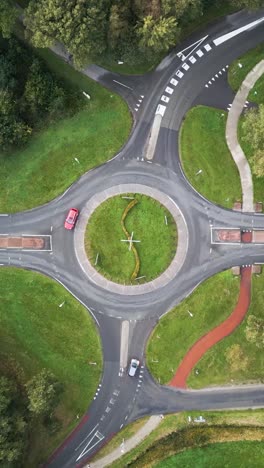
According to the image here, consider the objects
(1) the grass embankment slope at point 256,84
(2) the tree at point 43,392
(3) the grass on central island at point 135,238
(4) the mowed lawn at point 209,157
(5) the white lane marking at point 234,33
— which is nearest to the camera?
(2) the tree at point 43,392

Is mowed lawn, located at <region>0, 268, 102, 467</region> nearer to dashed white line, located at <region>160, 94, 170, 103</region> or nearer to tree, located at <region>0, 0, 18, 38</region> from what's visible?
dashed white line, located at <region>160, 94, 170, 103</region>

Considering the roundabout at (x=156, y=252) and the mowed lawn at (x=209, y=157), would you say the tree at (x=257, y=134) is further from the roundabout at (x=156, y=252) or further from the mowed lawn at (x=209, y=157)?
the roundabout at (x=156, y=252)

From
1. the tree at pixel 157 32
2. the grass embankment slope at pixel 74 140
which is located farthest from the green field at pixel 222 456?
the tree at pixel 157 32

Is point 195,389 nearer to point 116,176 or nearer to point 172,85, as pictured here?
point 116,176

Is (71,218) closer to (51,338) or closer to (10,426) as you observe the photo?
(51,338)

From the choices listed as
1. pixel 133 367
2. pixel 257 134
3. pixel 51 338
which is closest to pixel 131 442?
pixel 133 367
